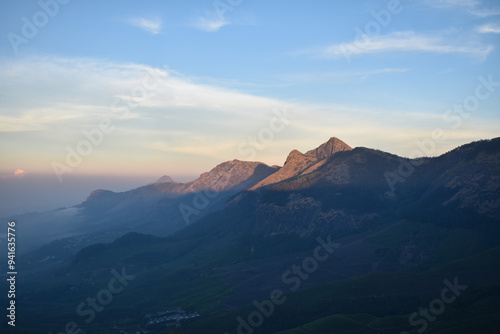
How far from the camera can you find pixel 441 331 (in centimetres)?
19250

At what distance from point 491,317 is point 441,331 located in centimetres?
2557

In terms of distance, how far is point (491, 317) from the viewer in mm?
196500
